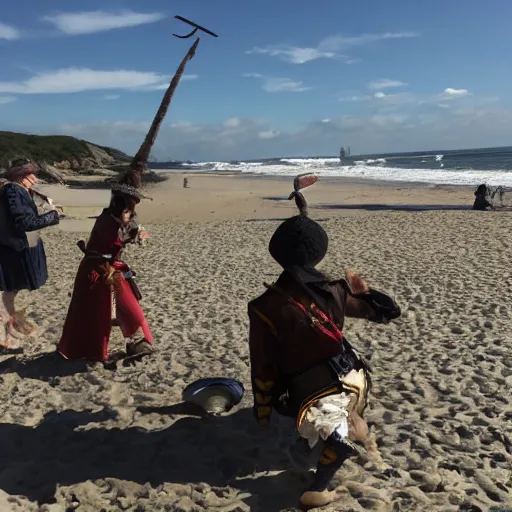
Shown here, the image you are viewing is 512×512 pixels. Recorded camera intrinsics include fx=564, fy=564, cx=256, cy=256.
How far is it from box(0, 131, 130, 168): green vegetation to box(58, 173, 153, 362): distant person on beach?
141ft

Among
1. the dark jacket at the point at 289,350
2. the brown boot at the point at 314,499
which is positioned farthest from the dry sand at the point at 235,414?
the dark jacket at the point at 289,350

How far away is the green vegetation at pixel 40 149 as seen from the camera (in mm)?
51428

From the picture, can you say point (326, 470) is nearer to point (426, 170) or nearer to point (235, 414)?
point (235, 414)

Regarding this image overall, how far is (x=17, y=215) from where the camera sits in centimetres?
523

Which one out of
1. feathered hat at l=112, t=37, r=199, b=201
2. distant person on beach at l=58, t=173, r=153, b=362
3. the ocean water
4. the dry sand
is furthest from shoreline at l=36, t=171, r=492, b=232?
feathered hat at l=112, t=37, r=199, b=201

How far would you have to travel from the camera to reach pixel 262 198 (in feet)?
99.8

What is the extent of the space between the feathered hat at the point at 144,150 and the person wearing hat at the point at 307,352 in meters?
2.11

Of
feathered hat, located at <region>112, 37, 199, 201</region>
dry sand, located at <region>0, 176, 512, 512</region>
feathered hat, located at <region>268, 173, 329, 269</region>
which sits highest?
feathered hat, located at <region>112, 37, 199, 201</region>

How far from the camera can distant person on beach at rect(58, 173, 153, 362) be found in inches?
202

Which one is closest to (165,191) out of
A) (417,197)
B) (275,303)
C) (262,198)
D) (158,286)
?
(262,198)

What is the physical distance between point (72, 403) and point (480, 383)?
348cm

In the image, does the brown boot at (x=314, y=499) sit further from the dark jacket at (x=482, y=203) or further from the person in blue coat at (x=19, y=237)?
the dark jacket at (x=482, y=203)

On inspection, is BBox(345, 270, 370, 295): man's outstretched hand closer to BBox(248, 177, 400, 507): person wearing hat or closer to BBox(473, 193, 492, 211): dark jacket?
BBox(248, 177, 400, 507): person wearing hat

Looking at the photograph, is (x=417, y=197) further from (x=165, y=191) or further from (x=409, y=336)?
(x=409, y=336)
